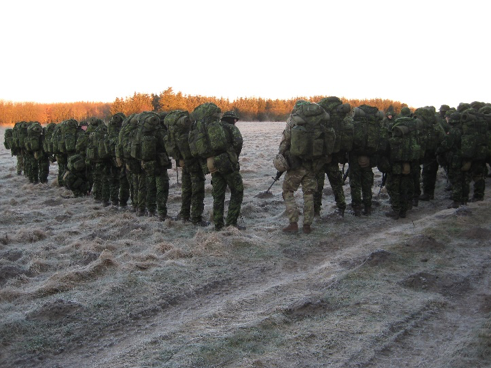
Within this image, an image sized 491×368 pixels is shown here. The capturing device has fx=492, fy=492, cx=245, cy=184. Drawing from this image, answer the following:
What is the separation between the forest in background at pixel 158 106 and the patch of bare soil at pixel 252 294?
20.1 m

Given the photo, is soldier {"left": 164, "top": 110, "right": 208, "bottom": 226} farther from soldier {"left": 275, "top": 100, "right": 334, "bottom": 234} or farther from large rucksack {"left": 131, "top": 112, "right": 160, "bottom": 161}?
soldier {"left": 275, "top": 100, "right": 334, "bottom": 234}

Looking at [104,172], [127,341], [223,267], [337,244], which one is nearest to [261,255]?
[223,267]

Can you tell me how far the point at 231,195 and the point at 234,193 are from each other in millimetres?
83

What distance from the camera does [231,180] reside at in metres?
8.99

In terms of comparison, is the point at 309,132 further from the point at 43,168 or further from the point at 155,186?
the point at 43,168

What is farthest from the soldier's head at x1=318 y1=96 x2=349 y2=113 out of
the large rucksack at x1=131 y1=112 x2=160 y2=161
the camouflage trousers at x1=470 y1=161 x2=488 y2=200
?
the camouflage trousers at x1=470 y1=161 x2=488 y2=200

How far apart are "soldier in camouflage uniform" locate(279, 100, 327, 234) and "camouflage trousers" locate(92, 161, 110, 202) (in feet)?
18.9

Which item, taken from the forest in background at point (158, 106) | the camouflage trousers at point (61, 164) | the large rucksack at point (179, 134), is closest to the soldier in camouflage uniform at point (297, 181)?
the large rucksack at point (179, 134)

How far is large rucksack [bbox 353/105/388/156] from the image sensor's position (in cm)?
991

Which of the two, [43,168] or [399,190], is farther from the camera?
[43,168]

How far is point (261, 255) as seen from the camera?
777 cm

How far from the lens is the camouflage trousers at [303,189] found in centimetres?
907

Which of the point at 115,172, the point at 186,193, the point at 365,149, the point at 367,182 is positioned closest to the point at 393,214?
the point at 367,182

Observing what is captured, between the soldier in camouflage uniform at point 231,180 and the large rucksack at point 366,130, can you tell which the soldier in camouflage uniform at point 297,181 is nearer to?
the soldier in camouflage uniform at point 231,180
